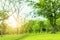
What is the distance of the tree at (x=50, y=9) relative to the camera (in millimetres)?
41719

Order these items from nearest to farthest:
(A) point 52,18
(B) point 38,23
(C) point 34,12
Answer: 1. (A) point 52,18
2. (C) point 34,12
3. (B) point 38,23

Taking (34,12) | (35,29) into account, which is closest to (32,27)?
(35,29)

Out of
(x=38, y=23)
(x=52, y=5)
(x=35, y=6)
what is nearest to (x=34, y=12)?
(x=35, y=6)

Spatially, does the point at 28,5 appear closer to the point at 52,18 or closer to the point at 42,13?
the point at 42,13

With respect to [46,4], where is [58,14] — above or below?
below

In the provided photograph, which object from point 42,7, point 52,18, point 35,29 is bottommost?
point 35,29

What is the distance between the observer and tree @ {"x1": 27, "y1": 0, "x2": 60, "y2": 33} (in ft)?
137

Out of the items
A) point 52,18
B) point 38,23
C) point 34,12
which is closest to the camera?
point 52,18

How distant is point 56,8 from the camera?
42.1m

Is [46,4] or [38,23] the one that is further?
[38,23]

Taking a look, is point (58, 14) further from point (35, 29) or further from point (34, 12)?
point (35, 29)

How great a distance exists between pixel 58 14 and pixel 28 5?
8.15 m

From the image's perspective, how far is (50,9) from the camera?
4166 centimetres

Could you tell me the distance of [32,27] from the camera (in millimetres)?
73688
